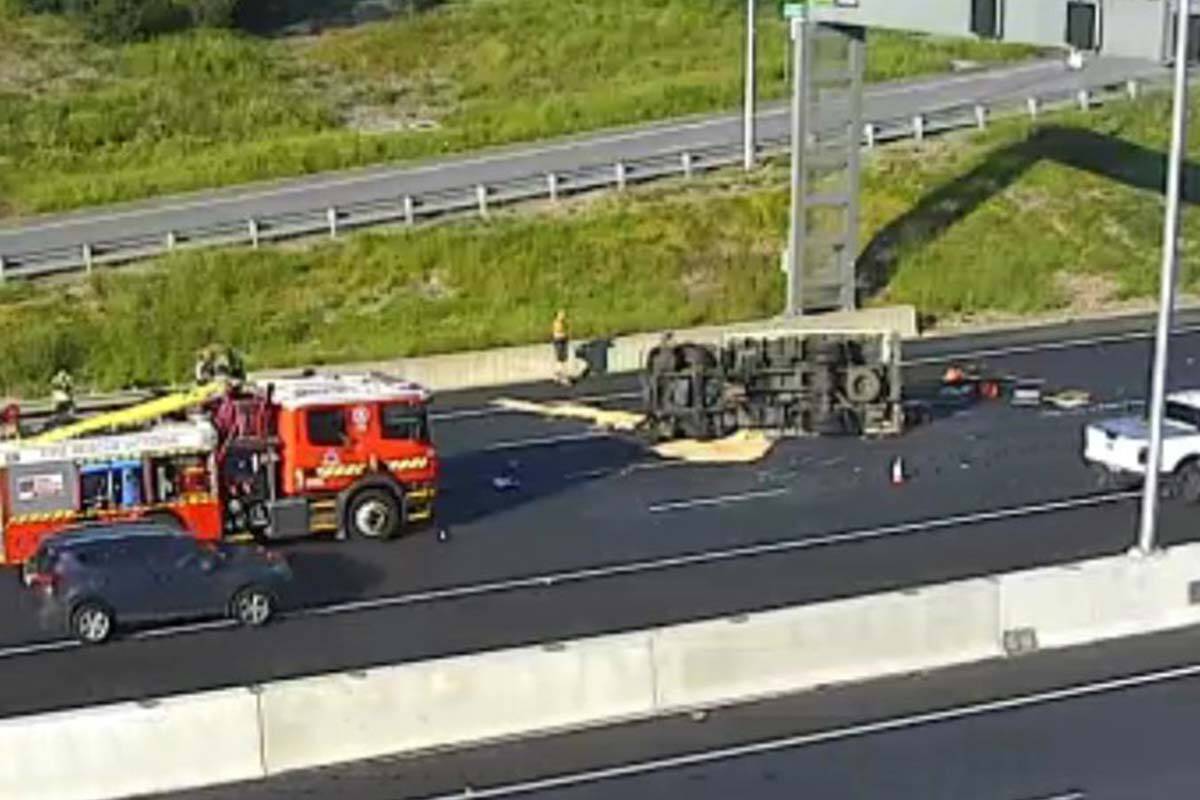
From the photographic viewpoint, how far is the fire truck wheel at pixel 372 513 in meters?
32.3

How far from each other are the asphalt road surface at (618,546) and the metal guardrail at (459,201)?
31.4ft

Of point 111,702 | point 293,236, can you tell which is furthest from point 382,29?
point 111,702

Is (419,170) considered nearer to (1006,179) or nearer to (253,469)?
(1006,179)

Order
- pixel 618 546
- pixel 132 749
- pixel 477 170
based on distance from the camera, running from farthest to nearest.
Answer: pixel 477 170
pixel 618 546
pixel 132 749

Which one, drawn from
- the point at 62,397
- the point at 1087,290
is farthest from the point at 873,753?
the point at 1087,290

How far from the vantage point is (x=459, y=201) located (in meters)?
51.2

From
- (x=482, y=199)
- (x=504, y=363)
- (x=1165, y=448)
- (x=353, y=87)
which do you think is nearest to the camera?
(x=1165, y=448)

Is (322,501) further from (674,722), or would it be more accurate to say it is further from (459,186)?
(459,186)

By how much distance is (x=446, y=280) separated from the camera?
4878cm

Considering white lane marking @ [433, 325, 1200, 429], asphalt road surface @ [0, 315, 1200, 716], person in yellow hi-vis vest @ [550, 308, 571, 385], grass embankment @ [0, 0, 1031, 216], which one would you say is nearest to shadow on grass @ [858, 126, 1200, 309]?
white lane marking @ [433, 325, 1200, 429]

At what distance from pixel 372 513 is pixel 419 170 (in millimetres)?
25979

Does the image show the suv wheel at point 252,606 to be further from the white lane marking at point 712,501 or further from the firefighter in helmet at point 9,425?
the white lane marking at point 712,501

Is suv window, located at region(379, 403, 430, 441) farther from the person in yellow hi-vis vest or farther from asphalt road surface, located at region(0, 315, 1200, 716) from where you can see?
the person in yellow hi-vis vest

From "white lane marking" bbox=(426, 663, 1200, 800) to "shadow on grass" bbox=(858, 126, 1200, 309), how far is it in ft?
85.1
